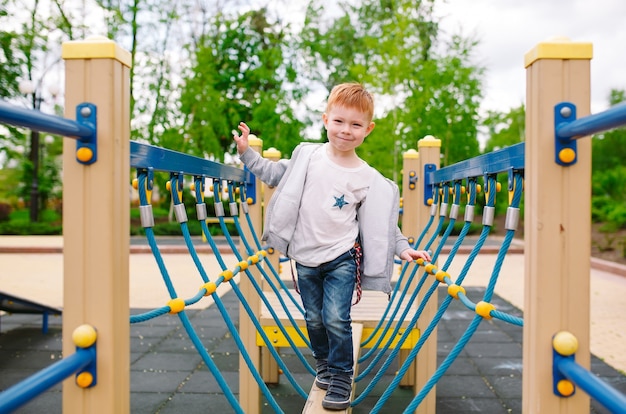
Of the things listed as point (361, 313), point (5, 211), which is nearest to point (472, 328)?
point (361, 313)

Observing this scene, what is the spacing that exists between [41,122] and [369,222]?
4.94 feet

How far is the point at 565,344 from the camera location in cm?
117

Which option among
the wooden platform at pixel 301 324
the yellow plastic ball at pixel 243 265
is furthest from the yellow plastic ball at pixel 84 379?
the wooden platform at pixel 301 324

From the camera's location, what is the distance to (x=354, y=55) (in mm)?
19859

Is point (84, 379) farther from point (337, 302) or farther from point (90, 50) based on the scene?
point (337, 302)

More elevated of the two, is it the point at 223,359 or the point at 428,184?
the point at 428,184

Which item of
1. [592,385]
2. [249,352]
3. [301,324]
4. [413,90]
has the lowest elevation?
[249,352]

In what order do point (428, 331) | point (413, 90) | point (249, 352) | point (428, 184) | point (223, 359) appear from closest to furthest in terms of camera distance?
point (428, 331), point (249, 352), point (428, 184), point (223, 359), point (413, 90)

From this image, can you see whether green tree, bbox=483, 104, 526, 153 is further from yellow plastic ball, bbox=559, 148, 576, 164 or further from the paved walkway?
yellow plastic ball, bbox=559, 148, 576, 164

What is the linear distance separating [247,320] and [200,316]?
2.70 metres

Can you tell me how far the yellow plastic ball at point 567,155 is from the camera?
1.18 m

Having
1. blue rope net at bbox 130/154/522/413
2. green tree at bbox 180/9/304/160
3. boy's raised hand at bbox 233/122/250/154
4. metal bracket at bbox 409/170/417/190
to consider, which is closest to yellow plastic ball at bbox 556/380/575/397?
blue rope net at bbox 130/154/522/413

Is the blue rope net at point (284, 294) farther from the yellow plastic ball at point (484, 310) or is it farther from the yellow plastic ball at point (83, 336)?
the yellow plastic ball at point (83, 336)

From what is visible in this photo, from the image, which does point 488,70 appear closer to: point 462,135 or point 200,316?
point 462,135
